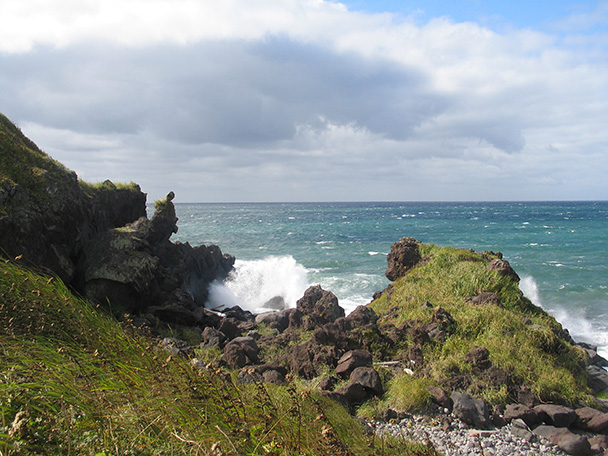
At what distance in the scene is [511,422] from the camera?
7.14m

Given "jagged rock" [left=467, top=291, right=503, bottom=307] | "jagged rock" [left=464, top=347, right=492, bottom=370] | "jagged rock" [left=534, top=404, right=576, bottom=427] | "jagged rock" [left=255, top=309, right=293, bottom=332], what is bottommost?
"jagged rock" [left=255, top=309, right=293, bottom=332]

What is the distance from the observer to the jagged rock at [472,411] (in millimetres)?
6961

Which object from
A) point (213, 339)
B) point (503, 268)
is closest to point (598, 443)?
point (503, 268)

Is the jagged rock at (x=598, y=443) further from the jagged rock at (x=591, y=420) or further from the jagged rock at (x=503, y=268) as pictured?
the jagged rock at (x=503, y=268)

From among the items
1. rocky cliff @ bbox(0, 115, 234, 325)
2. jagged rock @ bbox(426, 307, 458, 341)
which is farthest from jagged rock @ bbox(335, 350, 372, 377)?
rocky cliff @ bbox(0, 115, 234, 325)

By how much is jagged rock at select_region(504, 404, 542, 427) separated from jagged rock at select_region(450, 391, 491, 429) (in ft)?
1.61

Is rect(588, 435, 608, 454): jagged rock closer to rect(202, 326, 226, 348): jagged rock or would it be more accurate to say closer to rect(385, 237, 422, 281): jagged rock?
rect(202, 326, 226, 348): jagged rock

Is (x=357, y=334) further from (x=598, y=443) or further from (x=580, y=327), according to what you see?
(x=580, y=327)

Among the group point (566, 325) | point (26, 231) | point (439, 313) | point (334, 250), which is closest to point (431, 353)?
point (439, 313)

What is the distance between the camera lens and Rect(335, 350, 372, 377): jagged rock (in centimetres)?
865

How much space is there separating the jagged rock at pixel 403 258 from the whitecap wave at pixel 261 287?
27.6ft

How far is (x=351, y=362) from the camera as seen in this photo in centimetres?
873

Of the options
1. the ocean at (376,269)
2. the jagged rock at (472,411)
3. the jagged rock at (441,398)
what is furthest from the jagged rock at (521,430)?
the ocean at (376,269)

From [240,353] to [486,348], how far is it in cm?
569
